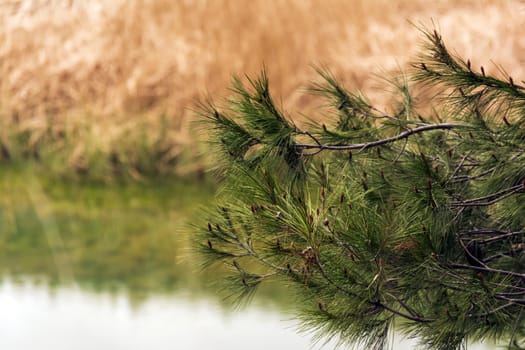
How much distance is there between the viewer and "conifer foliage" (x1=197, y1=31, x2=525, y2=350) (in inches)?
63.3

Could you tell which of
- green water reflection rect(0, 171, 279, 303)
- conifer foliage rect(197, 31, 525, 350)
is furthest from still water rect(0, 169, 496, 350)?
conifer foliage rect(197, 31, 525, 350)

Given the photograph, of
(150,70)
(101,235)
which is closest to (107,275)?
(101,235)

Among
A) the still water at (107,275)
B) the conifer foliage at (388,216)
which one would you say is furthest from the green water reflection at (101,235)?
the conifer foliage at (388,216)

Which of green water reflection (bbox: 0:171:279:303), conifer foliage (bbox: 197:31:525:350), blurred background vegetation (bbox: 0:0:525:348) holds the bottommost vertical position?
conifer foliage (bbox: 197:31:525:350)

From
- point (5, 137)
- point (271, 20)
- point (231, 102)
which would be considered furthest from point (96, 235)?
point (231, 102)

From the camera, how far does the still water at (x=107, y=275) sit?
10.0ft

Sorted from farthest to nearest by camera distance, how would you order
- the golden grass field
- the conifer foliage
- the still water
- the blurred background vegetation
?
the golden grass field
the blurred background vegetation
the still water
the conifer foliage

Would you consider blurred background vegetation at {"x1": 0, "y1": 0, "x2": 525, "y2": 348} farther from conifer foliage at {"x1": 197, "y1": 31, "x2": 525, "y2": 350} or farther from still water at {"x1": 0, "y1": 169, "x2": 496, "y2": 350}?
conifer foliage at {"x1": 197, "y1": 31, "x2": 525, "y2": 350}

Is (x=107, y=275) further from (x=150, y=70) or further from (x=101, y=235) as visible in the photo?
(x=150, y=70)

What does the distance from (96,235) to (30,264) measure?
34 cm

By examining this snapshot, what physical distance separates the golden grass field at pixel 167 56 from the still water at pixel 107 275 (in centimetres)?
27

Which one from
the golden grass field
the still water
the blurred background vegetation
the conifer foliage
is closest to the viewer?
the conifer foliage

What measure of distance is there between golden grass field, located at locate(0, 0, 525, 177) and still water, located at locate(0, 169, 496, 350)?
272 mm

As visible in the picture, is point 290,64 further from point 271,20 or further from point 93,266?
point 93,266
